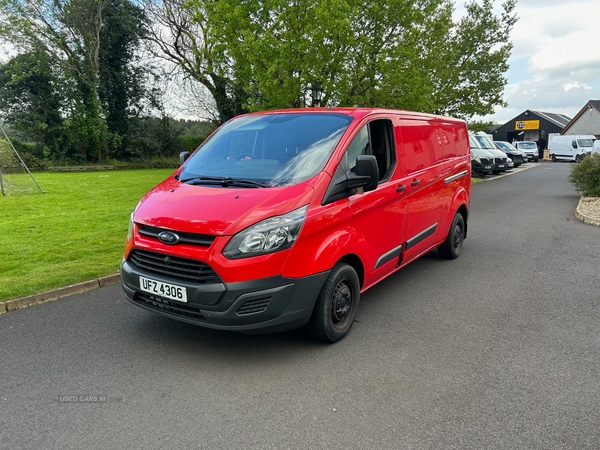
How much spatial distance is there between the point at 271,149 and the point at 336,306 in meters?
1.61

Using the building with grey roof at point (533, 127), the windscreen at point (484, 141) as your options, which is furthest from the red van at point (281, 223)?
the building with grey roof at point (533, 127)

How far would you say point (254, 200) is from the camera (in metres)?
3.45

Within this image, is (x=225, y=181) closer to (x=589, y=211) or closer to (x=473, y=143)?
(x=589, y=211)

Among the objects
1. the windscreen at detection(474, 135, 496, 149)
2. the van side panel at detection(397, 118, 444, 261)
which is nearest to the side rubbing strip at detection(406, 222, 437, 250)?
the van side panel at detection(397, 118, 444, 261)

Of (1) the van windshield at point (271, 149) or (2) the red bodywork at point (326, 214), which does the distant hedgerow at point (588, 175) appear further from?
(1) the van windshield at point (271, 149)

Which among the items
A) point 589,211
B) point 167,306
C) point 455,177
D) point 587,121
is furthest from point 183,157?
point 587,121

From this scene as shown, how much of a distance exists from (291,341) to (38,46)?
29.1 meters

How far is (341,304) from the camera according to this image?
3.89m

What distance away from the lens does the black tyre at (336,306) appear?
12.0 ft

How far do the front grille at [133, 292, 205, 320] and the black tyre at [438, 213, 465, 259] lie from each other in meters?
4.32

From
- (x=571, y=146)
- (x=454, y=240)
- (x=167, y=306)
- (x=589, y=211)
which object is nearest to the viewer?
(x=167, y=306)

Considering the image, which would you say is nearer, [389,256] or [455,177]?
[389,256]

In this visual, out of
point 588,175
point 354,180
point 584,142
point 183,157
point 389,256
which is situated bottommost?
point 389,256

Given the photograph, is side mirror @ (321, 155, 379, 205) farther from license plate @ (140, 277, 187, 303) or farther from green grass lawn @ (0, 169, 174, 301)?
green grass lawn @ (0, 169, 174, 301)
